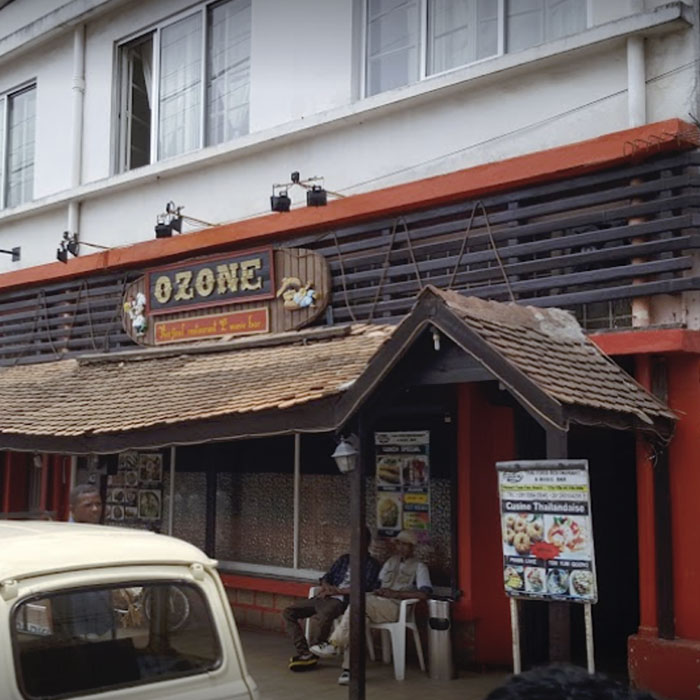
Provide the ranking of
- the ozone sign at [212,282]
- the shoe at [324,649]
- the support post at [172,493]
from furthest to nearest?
the support post at [172,493] < the ozone sign at [212,282] < the shoe at [324,649]

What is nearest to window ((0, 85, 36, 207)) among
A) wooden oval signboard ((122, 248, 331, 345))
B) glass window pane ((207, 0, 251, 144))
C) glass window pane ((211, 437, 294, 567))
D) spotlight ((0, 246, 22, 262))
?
spotlight ((0, 246, 22, 262))

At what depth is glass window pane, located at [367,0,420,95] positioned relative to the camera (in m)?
9.66

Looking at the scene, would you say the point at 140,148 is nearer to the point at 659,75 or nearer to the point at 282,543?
the point at 282,543

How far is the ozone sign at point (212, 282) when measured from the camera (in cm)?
1031

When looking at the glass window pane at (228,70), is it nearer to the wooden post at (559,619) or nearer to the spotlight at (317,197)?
the spotlight at (317,197)

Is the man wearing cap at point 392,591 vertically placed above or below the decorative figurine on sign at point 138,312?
below

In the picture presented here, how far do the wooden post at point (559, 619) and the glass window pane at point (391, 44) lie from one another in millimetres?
5028

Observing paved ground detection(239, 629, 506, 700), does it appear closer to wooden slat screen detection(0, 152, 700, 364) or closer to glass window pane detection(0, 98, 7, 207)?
wooden slat screen detection(0, 152, 700, 364)

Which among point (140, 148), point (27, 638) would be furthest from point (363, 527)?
point (140, 148)

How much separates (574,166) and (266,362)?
3.47 metres

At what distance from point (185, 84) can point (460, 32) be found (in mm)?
4242

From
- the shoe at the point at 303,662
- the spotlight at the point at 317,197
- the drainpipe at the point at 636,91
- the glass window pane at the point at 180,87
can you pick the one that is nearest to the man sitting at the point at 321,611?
the shoe at the point at 303,662

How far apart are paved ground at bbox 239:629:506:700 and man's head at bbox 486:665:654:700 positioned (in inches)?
247

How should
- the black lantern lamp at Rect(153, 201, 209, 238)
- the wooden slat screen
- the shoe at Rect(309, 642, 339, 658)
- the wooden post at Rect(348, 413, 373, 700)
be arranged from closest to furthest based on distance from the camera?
the wooden post at Rect(348, 413, 373, 700)
the wooden slat screen
the shoe at Rect(309, 642, 339, 658)
the black lantern lamp at Rect(153, 201, 209, 238)
